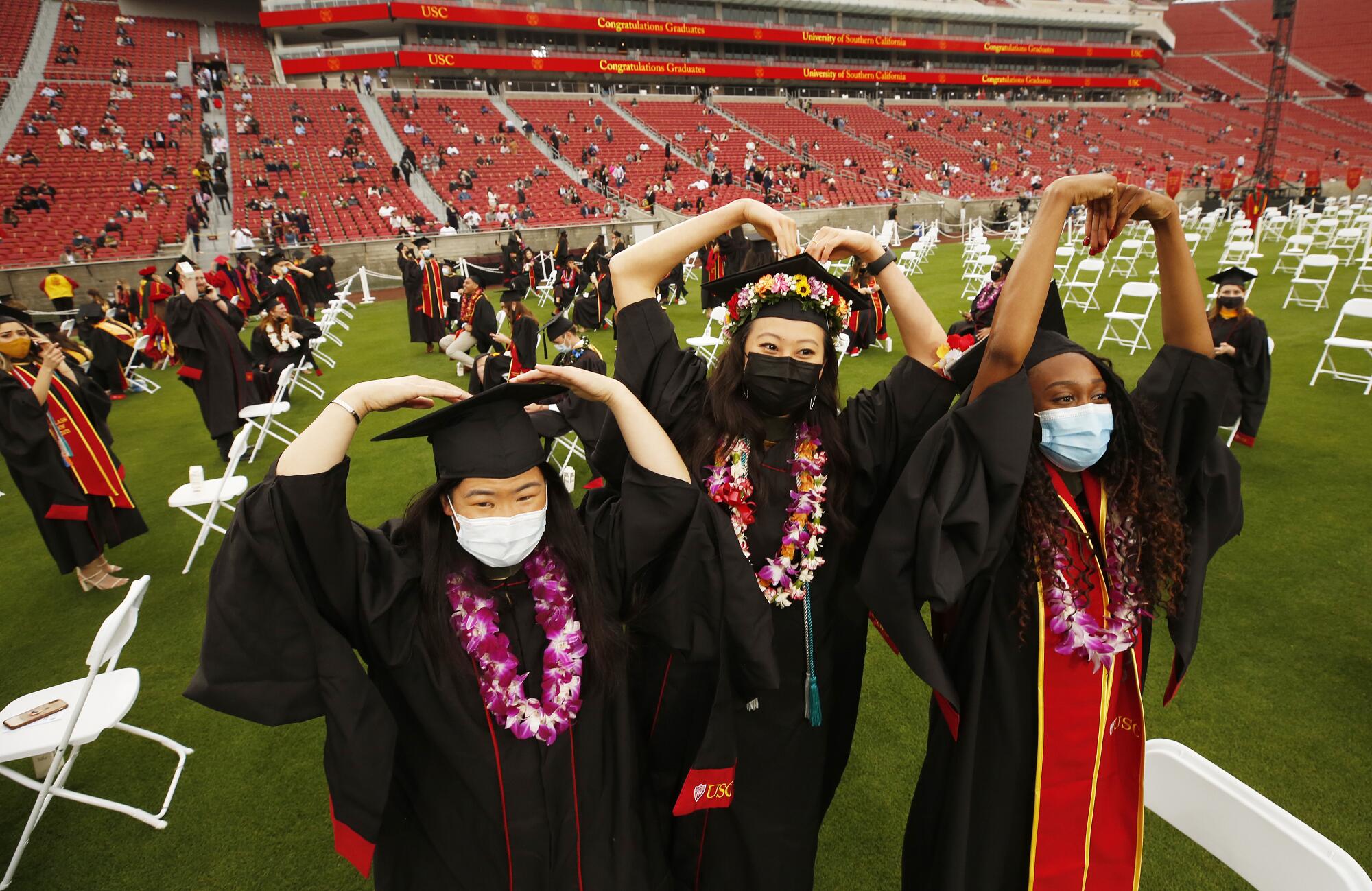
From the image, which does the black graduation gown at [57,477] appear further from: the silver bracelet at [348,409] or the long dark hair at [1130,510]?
the long dark hair at [1130,510]

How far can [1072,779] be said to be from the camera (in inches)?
77.7

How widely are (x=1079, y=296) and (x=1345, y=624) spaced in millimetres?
11367

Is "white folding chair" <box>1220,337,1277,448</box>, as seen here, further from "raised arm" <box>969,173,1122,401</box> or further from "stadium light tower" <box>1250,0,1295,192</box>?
"stadium light tower" <box>1250,0,1295,192</box>

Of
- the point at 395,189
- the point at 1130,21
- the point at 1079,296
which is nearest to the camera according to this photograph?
the point at 1079,296

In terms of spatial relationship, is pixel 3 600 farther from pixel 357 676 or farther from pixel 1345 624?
pixel 1345 624

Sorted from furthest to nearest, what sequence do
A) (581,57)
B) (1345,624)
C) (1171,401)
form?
1. (581,57)
2. (1345,624)
3. (1171,401)

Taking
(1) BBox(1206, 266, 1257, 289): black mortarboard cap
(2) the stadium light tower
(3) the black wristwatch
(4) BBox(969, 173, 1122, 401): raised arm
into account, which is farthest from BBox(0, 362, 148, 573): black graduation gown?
(2) the stadium light tower

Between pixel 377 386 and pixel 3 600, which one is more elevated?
pixel 377 386

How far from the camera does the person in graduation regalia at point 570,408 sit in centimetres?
256

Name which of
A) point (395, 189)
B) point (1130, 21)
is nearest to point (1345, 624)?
point (395, 189)

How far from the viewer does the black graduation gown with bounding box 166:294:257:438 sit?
7.80 m

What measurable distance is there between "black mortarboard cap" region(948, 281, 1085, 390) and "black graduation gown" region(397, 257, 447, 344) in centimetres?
1191

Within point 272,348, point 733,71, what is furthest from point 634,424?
point 733,71

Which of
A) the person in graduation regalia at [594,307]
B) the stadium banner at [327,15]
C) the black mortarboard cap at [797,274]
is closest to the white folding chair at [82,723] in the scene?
the black mortarboard cap at [797,274]
